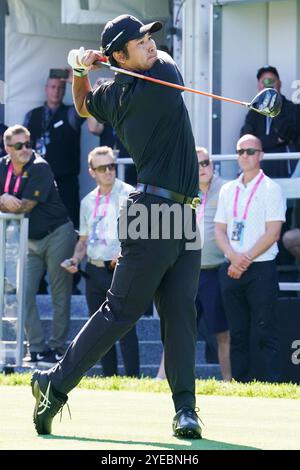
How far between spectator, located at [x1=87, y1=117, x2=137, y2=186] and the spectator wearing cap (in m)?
1.73

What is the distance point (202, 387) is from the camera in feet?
29.8

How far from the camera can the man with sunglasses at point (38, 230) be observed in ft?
39.6

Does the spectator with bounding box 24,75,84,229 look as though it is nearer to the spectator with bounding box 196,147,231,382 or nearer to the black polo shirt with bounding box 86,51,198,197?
the spectator with bounding box 196,147,231,382

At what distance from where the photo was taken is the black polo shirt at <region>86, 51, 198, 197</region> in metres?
6.17

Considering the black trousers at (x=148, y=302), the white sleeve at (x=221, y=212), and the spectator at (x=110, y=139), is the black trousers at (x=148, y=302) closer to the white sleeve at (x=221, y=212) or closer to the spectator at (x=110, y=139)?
the white sleeve at (x=221, y=212)

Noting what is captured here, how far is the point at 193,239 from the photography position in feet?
20.6

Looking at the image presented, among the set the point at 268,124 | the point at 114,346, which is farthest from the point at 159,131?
the point at 268,124

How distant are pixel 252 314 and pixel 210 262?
870 millimetres

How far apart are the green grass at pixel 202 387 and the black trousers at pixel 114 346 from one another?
149cm

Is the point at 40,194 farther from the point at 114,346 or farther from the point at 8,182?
the point at 114,346

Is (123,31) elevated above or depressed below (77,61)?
above

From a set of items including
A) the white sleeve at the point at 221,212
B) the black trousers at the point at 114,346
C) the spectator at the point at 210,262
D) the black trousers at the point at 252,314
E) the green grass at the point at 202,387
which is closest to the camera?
the green grass at the point at 202,387

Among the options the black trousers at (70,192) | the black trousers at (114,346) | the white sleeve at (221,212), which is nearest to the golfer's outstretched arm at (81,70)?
the white sleeve at (221,212)

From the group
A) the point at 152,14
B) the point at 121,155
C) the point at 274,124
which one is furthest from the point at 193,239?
the point at 152,14
